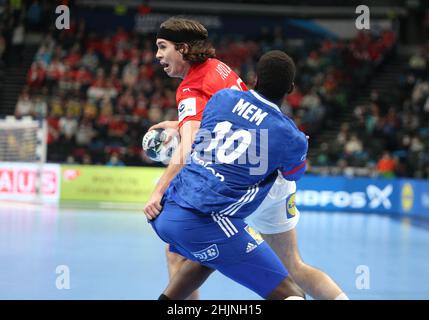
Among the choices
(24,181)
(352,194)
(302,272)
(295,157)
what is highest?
(295,157)

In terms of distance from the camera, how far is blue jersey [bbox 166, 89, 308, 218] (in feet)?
11.8

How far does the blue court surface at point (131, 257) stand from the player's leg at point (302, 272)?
1.72m

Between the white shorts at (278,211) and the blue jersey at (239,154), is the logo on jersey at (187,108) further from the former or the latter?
the white shorts at (278,211)

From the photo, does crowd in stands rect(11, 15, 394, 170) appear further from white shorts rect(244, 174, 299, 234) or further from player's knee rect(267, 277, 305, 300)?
player's knee rect(267, 277, 305, 300)

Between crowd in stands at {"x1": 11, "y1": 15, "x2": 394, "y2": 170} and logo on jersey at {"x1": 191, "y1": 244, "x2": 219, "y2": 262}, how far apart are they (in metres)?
13.4

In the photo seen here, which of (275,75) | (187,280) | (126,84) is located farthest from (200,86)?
(126,84)

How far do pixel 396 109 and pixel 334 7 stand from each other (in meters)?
6.04

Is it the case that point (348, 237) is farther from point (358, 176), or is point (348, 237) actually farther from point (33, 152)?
point (33, 152)

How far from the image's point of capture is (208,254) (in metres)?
3.67

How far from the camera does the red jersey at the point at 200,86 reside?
423 centimetres

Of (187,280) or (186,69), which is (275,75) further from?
(187,280)

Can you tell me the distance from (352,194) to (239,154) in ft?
43.5

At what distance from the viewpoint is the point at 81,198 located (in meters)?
16.2

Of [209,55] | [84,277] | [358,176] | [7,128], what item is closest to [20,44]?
[7,128]
